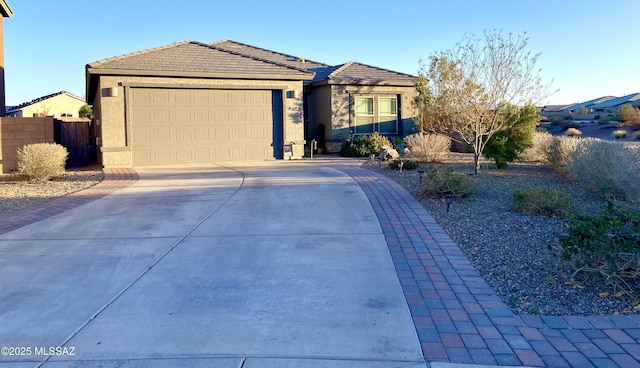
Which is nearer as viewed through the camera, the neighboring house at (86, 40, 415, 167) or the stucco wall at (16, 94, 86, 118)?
the neighboring house at (86, 40, 415, 167)

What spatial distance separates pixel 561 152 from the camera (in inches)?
577

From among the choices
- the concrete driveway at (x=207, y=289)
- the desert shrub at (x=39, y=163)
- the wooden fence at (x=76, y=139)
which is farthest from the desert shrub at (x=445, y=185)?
the wooden fence at (x=76, y=139)

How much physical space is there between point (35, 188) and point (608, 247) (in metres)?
12.4

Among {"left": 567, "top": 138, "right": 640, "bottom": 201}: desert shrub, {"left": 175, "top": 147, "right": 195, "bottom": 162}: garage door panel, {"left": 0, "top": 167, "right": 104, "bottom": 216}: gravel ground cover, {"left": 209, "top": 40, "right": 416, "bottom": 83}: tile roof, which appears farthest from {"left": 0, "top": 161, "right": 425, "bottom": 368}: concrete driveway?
{"left": 209, "top": 40, "right": 416, "bottom": 83}: tile roof

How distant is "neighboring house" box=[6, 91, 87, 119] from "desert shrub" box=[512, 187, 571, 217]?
121ft

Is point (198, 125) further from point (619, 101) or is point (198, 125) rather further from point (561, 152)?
point (619, 101)

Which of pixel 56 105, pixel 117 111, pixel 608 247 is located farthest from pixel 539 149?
pixel 56 105

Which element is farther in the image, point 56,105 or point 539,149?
point 56,105

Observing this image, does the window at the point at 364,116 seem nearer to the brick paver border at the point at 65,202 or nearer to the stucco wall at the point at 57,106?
the brick paver border at the point at 65,202

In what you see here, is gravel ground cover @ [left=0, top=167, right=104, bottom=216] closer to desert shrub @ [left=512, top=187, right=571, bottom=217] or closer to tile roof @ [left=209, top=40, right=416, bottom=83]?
desert shrub @ [left=512, top=187, right=571, bottom=217]

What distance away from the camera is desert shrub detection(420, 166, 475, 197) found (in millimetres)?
10469

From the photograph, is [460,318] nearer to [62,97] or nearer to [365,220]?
[365,220]

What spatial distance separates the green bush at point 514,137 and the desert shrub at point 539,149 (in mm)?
878

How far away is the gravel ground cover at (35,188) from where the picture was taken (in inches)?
433
